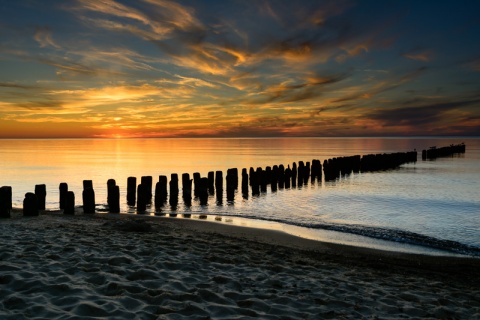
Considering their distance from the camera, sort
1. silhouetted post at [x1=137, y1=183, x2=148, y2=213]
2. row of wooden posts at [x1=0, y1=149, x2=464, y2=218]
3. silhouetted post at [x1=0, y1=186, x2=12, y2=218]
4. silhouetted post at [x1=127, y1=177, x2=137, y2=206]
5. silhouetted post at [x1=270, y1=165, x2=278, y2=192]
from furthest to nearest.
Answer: silhouetted post at [x1=270, y1=165, x2=278, y2=192] → silhouetted post at [x1=127, y1=177, x2=137, y2=206] → silhouetted post at [x1=137, y1=183, x2=148, y2=213] → row of wooden posts at [x1=0, y1=149, x2=464, y2=218] → silhouetted post at [x1=0, y1=186, x2=12, y2=218]

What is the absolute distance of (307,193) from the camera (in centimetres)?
2102

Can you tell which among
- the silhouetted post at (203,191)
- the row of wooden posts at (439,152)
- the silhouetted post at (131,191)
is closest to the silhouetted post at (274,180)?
the silhouetted post at (203,191)

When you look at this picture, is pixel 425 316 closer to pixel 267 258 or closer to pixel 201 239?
pixel 267 258

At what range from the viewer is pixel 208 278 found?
5.89 metres

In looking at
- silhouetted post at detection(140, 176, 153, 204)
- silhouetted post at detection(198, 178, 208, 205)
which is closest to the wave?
silhouetted post at detection(198, 178, 208, 205)

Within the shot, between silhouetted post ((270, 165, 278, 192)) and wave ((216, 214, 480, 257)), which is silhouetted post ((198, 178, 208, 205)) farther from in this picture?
silhouetted post ((270, 165, 278, 192))

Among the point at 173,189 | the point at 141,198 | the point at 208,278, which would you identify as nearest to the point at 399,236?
the point at 208,278

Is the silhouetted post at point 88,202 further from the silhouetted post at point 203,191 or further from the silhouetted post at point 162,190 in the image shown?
the silhouetted post at point 203,191

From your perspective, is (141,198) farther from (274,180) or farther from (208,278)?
(274,180)

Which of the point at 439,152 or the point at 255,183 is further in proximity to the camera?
the point at 439,152

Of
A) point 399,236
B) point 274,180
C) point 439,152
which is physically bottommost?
point 399,236

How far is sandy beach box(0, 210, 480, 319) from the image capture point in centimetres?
468

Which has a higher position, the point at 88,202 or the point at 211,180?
the point at 211,180

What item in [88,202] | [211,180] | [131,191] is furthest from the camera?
[211,180]
